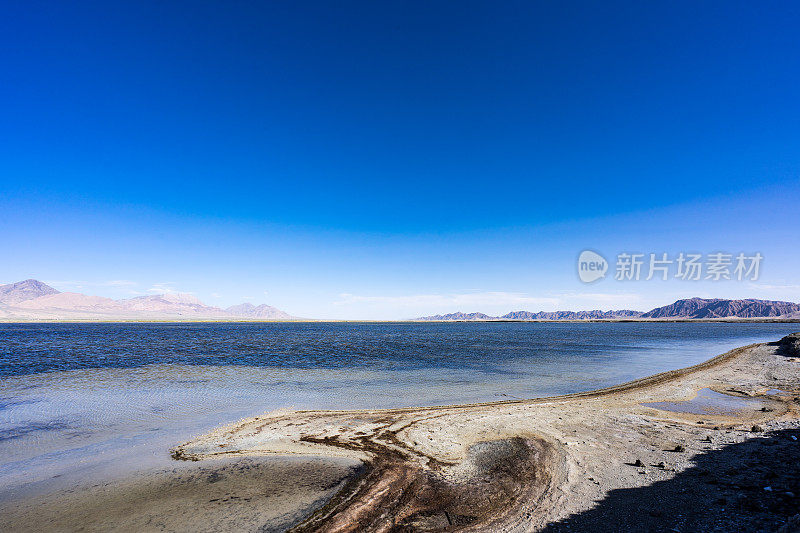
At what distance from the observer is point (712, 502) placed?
7062mm

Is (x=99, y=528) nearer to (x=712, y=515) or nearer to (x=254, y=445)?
(x=254, y=445)

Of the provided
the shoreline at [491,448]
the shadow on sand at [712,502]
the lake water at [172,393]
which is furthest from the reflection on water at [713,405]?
the shadow on sand at [712,502]

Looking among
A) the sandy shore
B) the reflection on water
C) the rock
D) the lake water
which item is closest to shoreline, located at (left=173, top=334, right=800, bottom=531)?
the sandy shore

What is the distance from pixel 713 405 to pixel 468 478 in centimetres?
1464

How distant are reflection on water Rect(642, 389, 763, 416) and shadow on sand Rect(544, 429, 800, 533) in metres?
6.52

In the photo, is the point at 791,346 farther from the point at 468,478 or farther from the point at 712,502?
the point at 468,478

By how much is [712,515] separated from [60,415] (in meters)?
22.2

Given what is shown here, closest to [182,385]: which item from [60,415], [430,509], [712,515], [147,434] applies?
[60,415]

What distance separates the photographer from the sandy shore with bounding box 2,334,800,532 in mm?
6953

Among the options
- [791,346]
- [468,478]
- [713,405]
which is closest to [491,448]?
[468,478]

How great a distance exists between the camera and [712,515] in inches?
259

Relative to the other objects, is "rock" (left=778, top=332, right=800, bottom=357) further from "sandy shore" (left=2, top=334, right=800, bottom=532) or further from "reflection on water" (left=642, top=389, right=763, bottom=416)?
"sandy shore" (left=2, top=334, right=800, bottom=532)

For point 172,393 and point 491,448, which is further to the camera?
point 172,393

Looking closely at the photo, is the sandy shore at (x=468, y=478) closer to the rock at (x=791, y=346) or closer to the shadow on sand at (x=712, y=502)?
the shadow on sand at (x=712, y=502)
